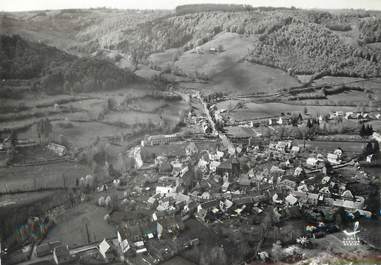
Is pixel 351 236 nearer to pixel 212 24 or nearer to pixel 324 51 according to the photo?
pixel 324 51

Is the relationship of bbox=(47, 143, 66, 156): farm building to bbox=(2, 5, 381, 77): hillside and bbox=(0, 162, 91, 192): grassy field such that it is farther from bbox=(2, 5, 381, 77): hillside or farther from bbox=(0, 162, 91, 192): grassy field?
bbox=(2, 5, 381, 77): hillside

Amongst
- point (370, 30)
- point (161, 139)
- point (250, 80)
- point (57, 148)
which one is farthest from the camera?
point (250, 80)

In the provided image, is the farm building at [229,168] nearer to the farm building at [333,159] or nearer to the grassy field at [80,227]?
the farm building at [333,159]

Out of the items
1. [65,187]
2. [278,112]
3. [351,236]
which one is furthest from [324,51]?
[65,187]

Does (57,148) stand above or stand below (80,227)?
above

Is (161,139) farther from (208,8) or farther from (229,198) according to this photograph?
(208,8)

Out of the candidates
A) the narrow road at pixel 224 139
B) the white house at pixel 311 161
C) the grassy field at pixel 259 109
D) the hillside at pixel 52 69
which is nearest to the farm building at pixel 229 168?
the narrow road at pixel 224 139

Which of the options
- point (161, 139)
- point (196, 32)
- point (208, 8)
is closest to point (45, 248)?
point (161, 139)
